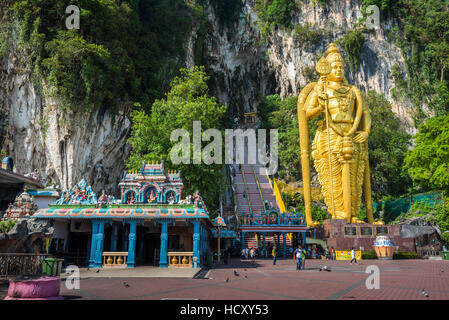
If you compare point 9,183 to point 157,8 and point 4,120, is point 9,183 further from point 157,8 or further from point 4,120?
point 157,8

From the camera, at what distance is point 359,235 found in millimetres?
21828

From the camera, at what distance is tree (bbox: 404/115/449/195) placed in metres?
24.4

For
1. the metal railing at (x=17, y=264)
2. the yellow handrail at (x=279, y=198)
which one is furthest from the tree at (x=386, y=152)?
the metal railing at (x=17, y=264)

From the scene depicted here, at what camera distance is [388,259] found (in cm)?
2014

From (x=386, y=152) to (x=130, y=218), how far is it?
2588 cm

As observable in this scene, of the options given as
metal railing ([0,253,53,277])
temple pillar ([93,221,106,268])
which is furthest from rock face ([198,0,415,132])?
metal railing ([0,253,53,277])

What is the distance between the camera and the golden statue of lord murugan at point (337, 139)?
23.5 metres

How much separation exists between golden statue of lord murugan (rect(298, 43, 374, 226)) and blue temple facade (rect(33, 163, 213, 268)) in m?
10.8

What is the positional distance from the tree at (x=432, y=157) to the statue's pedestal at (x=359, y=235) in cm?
549

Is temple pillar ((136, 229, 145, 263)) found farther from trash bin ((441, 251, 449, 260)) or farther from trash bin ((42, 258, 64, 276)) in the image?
trash bin ((441, 251, 449, 260))

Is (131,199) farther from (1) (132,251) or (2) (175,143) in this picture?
(2) (175,143)

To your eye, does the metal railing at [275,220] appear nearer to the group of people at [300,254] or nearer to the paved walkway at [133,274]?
the group of people at [300,254]

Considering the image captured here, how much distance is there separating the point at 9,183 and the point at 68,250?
5.43 m
